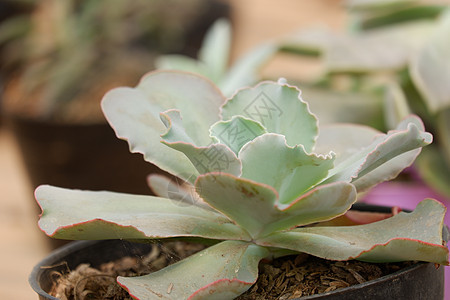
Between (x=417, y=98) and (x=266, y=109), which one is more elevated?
(x=266, y=109)

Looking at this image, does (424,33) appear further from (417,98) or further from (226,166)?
(226,166)

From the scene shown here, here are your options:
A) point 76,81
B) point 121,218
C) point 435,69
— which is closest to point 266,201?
point 121,218

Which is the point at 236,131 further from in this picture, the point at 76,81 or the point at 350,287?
the point at 76,81

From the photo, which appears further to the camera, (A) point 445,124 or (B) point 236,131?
(A) point 445,124

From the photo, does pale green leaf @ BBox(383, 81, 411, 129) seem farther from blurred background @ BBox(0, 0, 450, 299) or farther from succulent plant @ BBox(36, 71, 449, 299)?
succulent plant @ BBox(36, 71, 449, 299)

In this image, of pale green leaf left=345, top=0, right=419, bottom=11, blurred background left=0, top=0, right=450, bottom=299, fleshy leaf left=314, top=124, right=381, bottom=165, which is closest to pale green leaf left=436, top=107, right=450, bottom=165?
blurred background left=0, top=0, right=450, bottom=299

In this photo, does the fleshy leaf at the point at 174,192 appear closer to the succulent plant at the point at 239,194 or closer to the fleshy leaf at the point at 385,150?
the succulent plant at the point at 239,194

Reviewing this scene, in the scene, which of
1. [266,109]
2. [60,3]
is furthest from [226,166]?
[60,3]
